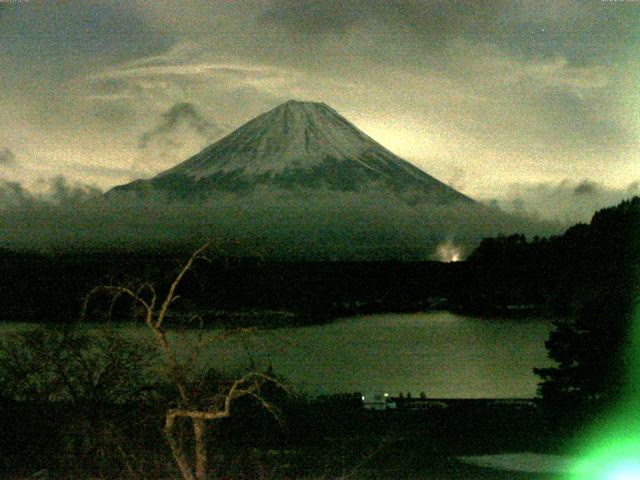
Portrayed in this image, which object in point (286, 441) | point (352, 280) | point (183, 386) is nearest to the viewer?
point (183, 386)

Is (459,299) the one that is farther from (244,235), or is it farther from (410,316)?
(244,235)

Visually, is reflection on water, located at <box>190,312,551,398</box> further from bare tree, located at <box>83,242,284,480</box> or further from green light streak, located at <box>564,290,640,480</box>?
bare tree, located at <box>83,242,284,480</box>

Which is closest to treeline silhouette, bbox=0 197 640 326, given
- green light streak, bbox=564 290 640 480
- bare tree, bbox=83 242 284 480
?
bare tree, bbox=83 242 284 480

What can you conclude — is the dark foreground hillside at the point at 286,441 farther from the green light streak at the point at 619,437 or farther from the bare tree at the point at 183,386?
the bare tree at the point at 183,386

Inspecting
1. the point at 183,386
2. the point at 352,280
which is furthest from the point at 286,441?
the point at 352,280

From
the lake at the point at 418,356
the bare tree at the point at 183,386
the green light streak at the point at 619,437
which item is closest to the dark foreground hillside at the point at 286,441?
the green light streak at the point at 619,437

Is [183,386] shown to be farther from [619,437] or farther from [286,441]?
[619,437]
